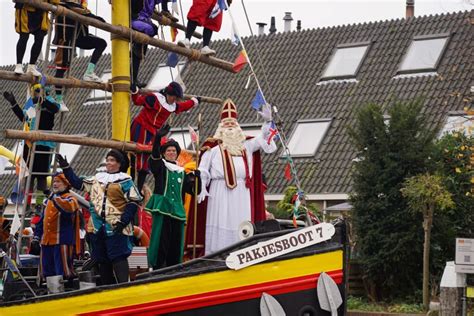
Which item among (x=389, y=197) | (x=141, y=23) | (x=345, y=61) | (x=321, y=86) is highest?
(x=345, y=61)

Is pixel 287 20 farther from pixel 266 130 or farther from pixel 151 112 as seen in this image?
pixel 266 130

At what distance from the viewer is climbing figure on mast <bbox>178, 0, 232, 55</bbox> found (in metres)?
12.1

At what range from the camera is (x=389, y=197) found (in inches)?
709

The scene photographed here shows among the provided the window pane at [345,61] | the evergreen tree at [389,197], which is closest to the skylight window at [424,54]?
the window pane at [345,61]

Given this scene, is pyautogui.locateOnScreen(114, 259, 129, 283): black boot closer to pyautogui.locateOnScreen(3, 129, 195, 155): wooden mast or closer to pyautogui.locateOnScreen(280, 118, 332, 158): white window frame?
pyautogui.locateOnScreen(3, 129, 195, 155): wooden mast

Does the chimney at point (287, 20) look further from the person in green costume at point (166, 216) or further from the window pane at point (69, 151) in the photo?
the person in green costume at point (166, 216)

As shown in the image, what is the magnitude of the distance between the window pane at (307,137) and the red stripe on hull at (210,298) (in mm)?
12914

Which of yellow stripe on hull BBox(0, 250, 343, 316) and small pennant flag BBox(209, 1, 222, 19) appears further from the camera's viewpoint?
small pennant flag BBox(209, 1, 222, 19)

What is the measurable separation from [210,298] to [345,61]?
1528cm

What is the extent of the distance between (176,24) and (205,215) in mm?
3090

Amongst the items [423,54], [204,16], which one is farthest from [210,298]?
[423,54]

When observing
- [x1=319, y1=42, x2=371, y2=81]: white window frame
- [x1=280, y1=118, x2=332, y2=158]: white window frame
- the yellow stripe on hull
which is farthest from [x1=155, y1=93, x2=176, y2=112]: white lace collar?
[x1=319, y1=42, x2=371, y2=81]: white window frame

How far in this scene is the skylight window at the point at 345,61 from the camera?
23.9 meters

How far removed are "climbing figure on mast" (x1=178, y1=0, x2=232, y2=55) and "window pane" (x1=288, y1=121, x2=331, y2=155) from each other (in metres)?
10.4
